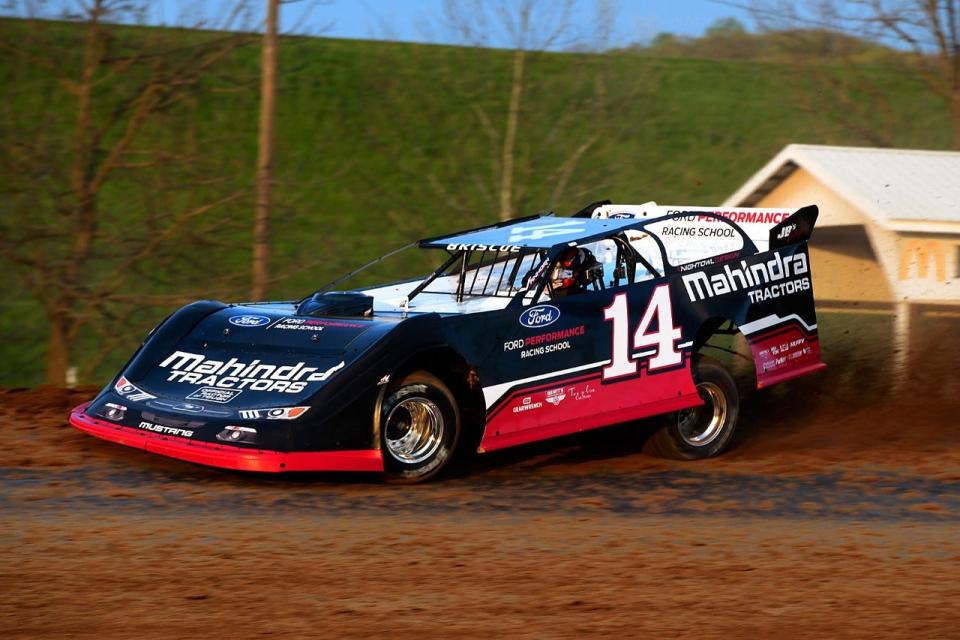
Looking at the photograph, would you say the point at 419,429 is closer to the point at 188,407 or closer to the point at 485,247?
the point at 188,407

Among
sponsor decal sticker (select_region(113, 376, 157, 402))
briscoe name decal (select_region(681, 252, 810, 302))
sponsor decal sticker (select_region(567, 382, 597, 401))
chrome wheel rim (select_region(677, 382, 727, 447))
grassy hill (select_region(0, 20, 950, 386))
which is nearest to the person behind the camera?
sponsor decal sticker (select_region(113, 376, 157, 402))

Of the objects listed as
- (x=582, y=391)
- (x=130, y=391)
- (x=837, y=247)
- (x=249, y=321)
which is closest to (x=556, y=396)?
(x=582, y=391)

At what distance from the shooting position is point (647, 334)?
8.77 meters

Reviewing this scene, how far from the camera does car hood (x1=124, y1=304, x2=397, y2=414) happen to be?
24.5 feet

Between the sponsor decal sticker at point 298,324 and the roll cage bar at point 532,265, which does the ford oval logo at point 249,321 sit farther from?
the roll cage bar at point 532,265

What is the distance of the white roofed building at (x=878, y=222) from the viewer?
1277cm

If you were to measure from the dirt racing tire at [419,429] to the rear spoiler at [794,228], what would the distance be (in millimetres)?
3185

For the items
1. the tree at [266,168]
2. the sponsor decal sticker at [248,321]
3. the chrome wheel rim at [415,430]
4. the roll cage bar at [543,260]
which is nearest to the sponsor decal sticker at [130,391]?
the sponsor decal sticker at [248,321]

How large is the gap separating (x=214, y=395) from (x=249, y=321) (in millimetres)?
748

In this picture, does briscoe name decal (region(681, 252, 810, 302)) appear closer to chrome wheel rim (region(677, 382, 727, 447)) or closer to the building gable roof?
chrome wheel rim (region(677, 382, 727, 447))

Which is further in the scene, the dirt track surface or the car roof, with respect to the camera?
the car roof

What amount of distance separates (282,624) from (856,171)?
411 inches

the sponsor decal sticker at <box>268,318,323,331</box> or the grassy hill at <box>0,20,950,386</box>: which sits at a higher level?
the grassy hill at <box>0,20,950,386</box>

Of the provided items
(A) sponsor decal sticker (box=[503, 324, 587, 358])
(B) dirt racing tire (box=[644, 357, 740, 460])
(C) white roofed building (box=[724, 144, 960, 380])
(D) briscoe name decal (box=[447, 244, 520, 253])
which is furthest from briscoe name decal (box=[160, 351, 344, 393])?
(C) white roofed building (box=[724, 144, 960, 380])
